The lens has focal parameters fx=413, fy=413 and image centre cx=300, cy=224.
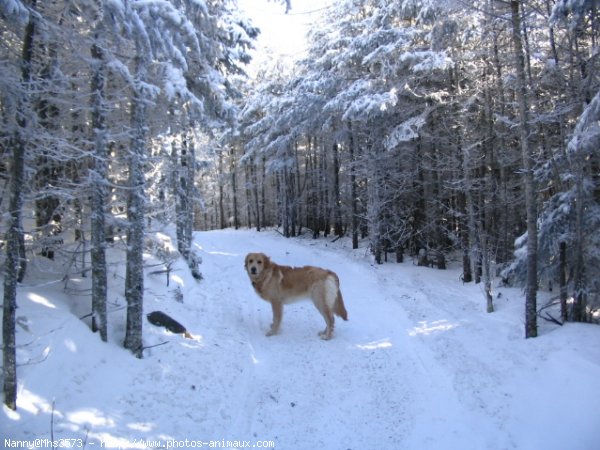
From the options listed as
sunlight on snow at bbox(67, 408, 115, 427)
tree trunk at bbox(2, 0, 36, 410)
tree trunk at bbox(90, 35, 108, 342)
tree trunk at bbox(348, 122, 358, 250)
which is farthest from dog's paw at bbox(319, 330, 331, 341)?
tree trunk at bbox(348, 122, 358, 250)

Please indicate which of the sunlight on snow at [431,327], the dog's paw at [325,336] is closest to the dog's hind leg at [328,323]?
the dog's paw at [325,336]

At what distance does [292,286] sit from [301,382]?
2.41 metres

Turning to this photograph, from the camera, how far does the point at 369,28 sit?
14.8m

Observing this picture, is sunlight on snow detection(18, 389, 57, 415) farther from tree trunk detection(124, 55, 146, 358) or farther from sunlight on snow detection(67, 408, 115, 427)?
tree trunk detection(124, 55, 146, 358)

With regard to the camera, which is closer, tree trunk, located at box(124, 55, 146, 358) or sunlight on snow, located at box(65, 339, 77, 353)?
sunlight on snow, located at box(65, 339, 77, 353)

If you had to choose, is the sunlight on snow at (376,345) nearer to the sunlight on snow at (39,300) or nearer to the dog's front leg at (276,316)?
the dog's front leg at (276,316)

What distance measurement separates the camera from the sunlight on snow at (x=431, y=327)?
8.06 metres

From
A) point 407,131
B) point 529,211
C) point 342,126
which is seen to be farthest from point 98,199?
point 342,126

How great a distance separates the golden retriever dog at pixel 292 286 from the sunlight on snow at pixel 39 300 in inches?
142

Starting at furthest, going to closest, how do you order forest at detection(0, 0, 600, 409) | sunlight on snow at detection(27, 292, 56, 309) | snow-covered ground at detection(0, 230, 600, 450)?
1. sunlight on snow at detection(27, 292, 56, 309)
2. forest at detection(0, 0, 600, 409)
3. snow-covered ground at detection(0, 230, 600, 450)

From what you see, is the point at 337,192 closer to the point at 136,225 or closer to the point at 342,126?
the point at 342,126

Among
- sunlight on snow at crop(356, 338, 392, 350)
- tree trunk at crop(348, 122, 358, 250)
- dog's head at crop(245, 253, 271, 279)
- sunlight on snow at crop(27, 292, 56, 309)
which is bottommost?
sunlight on snow at crop(356, 338, 392, 350)

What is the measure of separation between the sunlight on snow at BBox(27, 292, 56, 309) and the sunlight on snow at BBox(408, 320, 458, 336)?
614 centimetres

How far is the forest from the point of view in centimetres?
522
